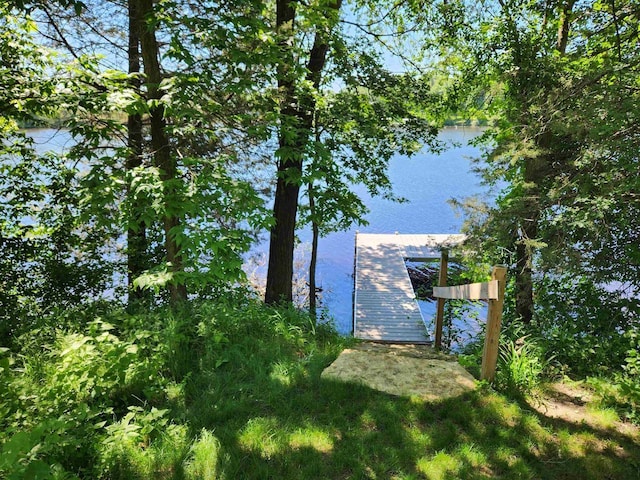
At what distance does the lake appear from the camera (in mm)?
14305

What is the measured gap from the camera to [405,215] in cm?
2208

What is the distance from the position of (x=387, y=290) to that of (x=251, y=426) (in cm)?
1097

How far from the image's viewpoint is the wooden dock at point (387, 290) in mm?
10703

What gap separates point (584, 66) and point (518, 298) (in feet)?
11.4

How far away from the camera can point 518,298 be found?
546cm

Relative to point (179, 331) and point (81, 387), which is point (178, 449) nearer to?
point (81, 387)

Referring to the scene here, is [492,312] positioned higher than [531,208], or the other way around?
[531,208]

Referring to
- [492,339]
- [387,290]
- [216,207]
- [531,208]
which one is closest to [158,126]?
[216,207]

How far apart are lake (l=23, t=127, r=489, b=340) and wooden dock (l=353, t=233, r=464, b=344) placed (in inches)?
29.0

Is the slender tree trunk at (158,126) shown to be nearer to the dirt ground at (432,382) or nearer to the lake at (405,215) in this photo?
the dirt ground at (432,382)

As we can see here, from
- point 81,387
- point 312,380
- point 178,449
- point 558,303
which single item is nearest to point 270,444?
point 178,449

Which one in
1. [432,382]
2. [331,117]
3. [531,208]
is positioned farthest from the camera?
[331,117]

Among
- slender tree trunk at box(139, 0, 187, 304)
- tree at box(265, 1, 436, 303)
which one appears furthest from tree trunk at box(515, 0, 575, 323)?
slender tree trunk at box(139, 0, 187, 304)

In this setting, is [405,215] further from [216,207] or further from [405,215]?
[216,207]
